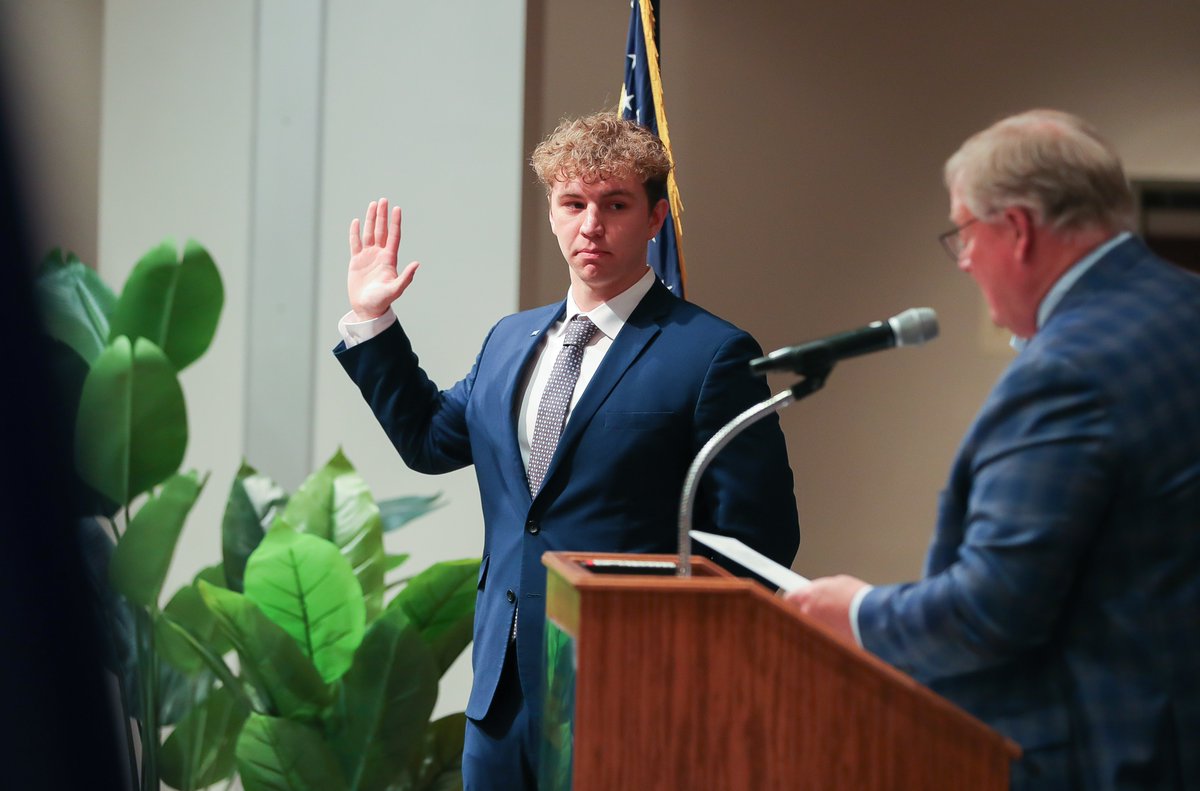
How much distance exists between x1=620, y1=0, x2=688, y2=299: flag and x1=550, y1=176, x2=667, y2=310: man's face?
85 cm

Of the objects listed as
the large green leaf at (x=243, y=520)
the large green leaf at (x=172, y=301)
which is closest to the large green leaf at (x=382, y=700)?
the large green leaf at (x=243, y=520)

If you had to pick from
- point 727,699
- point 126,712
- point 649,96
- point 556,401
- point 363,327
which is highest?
point 649,96

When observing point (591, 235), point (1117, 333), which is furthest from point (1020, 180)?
point (591, 235)

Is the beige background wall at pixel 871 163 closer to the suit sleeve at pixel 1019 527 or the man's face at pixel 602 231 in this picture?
the man's face at pixel 602 231

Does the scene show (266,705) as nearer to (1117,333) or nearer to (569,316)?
(569,316)

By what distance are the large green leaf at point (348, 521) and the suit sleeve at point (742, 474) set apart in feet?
3.55

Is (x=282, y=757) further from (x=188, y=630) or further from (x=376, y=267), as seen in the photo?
(x=376, y=267)

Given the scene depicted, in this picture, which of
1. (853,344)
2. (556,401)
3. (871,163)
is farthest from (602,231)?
(871,163)

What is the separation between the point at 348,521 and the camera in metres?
2.83

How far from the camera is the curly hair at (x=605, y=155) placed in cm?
205

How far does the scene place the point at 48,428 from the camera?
61 centimetres

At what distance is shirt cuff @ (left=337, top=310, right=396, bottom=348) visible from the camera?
7.12ft

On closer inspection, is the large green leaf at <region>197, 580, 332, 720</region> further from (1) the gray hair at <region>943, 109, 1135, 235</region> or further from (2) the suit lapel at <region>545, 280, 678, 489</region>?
(1) the gray hair at <region>943, 109, 1135, 235</region>

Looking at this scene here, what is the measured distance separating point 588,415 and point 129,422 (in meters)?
1.24
